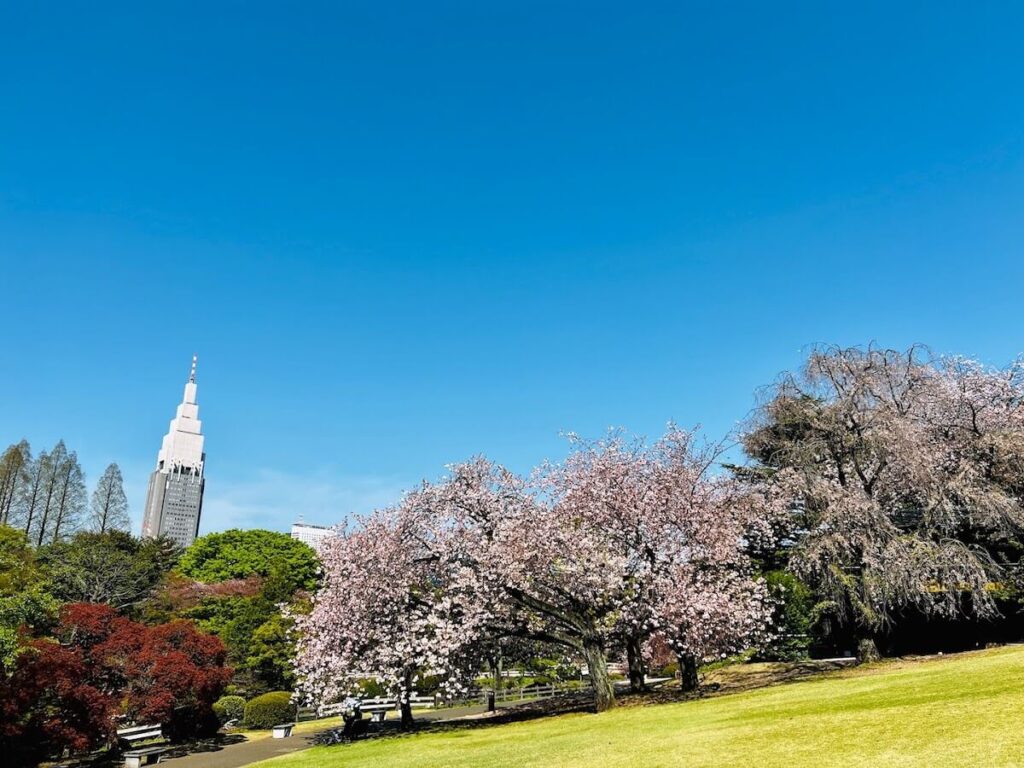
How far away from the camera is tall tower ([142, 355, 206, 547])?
17738 centimetres

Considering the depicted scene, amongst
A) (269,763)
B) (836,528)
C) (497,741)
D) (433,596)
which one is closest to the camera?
(497,741)

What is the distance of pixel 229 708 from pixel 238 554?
152 feet

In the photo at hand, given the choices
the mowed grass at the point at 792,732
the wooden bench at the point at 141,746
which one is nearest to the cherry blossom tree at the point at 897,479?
the mowed grass at the point at 792,732

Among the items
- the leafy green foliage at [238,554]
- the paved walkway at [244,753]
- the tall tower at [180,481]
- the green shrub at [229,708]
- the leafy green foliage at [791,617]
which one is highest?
the tall tower at [180,481]

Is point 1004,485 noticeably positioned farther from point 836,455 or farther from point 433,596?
point 433,596

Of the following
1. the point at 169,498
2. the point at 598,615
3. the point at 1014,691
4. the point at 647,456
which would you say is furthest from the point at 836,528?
the point at 169,498

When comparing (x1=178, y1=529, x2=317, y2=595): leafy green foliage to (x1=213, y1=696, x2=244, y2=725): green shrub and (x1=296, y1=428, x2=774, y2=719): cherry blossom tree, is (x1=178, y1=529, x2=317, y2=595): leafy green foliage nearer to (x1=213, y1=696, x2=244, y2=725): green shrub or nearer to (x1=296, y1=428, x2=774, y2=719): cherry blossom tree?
(x1=213, y1=696, x2=244, y2=725): green shrub

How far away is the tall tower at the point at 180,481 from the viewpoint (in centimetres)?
17738

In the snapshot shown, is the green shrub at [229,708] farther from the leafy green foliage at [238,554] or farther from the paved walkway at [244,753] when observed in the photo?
the leafy green foliage at [238,554]

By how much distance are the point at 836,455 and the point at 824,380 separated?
2.82 meters

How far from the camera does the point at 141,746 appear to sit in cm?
2705

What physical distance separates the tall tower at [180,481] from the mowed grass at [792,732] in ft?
575

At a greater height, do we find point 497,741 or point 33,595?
point 33,595

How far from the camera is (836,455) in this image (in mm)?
23438
